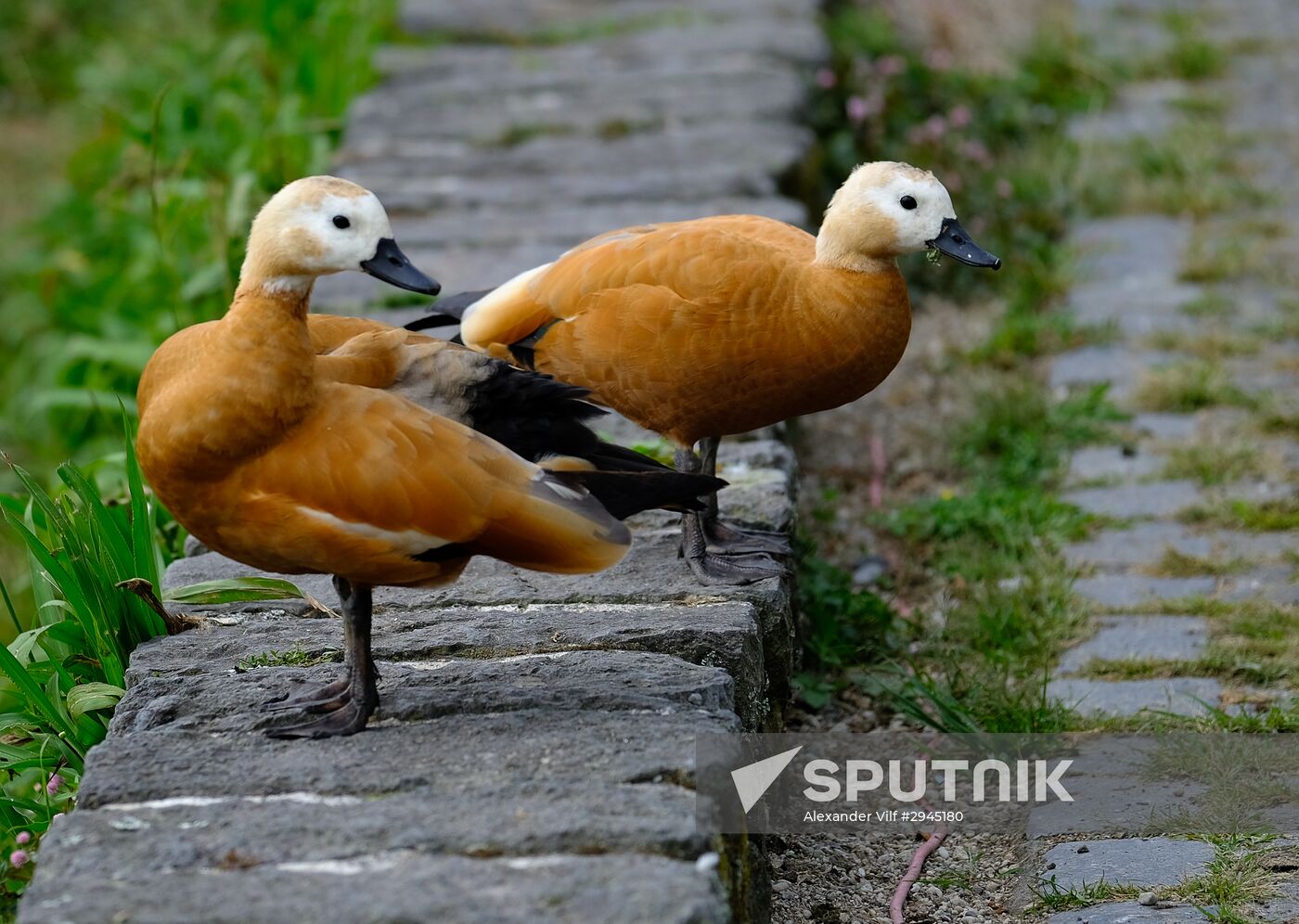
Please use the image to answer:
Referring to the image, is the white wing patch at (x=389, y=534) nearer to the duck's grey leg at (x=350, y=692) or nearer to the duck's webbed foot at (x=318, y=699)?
the duck's grey leg at (x=350, y=692)

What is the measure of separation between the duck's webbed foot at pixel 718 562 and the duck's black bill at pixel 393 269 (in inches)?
34.2

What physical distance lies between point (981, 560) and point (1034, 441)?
2.03ft

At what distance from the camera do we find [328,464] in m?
2.25

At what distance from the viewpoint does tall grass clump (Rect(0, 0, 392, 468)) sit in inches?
182

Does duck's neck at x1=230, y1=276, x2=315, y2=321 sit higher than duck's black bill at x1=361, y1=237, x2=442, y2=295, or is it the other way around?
duck's black bill at x1=361, y1=237, x2=442, y2=295

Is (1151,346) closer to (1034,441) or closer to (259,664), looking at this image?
(1034,441)

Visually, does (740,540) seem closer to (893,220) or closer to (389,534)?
(893,220)

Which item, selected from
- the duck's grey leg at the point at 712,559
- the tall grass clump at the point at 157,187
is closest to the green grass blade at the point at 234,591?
the duck's grey leg at the point at 712,559

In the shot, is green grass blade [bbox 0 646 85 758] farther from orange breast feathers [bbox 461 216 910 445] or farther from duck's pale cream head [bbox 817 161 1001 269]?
duck's pale cream head [bbox 817 161 1001 269]

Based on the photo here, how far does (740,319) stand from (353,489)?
36.7 inches

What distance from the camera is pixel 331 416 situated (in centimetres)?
230

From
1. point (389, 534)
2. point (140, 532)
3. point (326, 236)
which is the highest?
point (326, 236)

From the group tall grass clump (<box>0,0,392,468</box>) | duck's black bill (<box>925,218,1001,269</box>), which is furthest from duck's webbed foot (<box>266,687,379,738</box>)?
tall grass clump (<box>0,0,392,468</box>)

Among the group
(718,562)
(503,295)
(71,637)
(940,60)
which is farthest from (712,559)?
(940,60)
